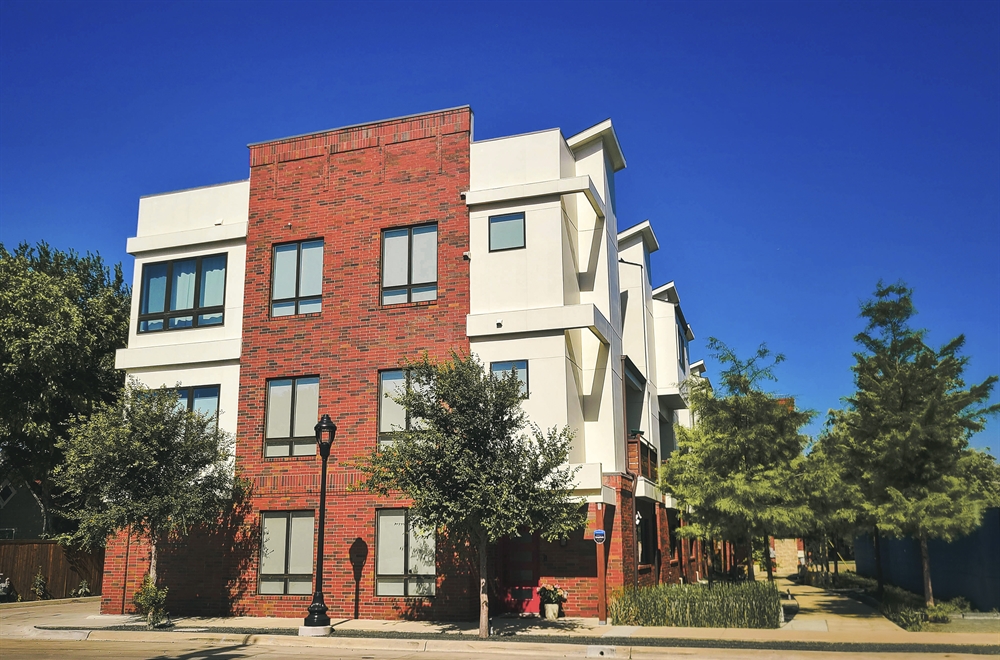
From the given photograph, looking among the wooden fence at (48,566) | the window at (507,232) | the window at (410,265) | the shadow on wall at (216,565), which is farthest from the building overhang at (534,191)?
the wooden fence at (48,566)

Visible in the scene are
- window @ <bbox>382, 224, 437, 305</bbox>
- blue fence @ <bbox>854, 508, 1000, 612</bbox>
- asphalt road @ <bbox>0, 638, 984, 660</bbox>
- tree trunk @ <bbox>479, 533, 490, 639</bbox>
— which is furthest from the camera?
window @ <bbox>382, 224, 437, 305</bbox>

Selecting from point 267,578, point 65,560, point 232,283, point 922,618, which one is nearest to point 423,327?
point 232,283

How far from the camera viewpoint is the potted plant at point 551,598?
67.0 ft

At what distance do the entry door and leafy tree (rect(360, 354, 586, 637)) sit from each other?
12.1 ft

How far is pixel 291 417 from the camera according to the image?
23.1 metres

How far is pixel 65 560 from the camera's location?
3042cm

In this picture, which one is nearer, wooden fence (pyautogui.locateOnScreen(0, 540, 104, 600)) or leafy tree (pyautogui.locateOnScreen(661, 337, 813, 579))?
leafy tree (pyautogui.locateOnScreen(661, 337, 813, 579))

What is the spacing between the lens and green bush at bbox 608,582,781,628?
1867 centimetres

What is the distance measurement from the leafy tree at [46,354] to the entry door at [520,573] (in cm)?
1601

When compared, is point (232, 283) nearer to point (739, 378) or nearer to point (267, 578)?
point (267, 578)

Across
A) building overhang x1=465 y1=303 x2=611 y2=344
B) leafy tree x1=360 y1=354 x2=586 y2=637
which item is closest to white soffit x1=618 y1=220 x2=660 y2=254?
building overhang x1=465 y1=303 x2=611 y2=344

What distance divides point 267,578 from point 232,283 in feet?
27.3

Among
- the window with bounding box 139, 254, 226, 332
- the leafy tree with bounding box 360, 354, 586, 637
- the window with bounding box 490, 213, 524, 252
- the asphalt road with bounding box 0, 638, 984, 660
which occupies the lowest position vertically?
the asphalt road with bounding box 0, 638, 984, 660

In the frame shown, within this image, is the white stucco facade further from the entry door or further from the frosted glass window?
the entry door
